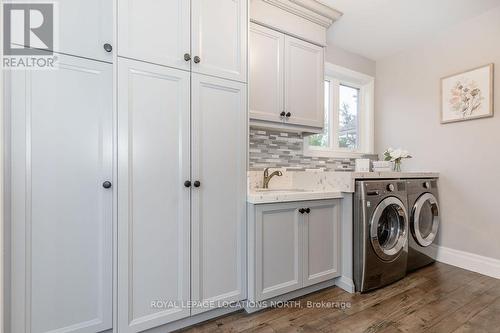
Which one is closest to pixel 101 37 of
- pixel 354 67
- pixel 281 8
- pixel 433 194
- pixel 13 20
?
pixel 13 20

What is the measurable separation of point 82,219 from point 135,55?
37.5 inches

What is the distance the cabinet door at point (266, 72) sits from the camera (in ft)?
6.24

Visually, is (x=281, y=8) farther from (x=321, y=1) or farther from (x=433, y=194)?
(x=433, y=194)

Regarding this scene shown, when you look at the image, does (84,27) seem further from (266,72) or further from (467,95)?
(467,95)

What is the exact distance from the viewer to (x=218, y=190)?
5.11ft

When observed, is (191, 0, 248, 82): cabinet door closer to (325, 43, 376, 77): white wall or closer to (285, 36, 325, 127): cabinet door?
(285, 36, 325, 127): cabinet door

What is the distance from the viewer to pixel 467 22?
239 centimetres

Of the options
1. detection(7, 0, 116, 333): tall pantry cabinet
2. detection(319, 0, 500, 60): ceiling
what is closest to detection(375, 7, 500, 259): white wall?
detection(319, 0, 500, 60): ceiling

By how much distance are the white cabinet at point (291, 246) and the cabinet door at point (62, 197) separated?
891mm

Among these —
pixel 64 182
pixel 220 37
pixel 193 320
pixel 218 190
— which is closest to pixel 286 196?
pixel 218 190

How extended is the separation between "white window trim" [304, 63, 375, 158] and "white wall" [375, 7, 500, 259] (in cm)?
21

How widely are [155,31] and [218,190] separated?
3.38ft

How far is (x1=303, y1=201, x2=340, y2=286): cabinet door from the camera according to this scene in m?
1.84

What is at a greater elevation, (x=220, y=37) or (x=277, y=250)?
(x=220, y=37)
